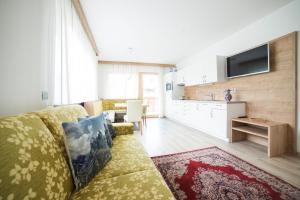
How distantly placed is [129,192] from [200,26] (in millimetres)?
3359

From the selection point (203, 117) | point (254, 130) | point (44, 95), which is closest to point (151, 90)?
point (203, 117)

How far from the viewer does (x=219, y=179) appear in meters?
1.63

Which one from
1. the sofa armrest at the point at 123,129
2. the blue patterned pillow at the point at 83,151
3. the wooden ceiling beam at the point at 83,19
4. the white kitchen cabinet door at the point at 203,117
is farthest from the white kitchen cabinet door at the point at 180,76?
the blue patterned pillow at the point at 83,151

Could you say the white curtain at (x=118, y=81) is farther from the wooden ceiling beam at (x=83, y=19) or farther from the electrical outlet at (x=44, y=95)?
the electrical outlet at (x=44, y=95)

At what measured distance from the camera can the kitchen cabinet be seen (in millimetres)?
2947

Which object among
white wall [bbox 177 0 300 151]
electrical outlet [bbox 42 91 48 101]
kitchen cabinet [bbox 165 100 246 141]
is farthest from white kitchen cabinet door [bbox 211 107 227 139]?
electrical outlet [bbox 42 91 48 101]

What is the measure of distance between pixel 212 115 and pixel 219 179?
6.34 feet

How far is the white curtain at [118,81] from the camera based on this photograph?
5.84 meters

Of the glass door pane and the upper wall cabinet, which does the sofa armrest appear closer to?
the upper wall cabinet

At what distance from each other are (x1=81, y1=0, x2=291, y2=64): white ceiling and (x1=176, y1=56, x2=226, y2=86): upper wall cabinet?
2.00 feet

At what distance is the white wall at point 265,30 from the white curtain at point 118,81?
138 inches

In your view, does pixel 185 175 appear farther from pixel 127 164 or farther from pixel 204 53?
pixel 204 53

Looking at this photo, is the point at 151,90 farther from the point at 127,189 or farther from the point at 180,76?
the point at 127,189

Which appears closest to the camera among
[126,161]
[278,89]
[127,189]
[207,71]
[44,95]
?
[127,189]
